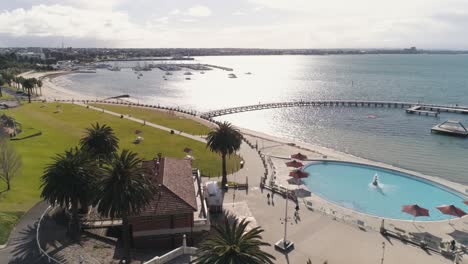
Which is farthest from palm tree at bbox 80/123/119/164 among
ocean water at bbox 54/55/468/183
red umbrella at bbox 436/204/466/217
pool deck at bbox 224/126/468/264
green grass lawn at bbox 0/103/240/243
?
ocean water at bbox 54/55/468/183

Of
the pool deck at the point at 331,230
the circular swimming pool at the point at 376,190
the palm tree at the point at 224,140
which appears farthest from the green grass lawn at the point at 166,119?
the pool deck at the point at 331,230

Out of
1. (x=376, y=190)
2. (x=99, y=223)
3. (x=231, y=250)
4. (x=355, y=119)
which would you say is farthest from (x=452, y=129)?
(x=231, y=250)

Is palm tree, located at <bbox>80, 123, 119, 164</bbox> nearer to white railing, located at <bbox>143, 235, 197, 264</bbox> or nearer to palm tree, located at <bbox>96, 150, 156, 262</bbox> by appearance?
palm tree, located at <bbox>96, 150, 156, 262</bbox>

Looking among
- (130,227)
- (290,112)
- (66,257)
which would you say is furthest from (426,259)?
(290,112)

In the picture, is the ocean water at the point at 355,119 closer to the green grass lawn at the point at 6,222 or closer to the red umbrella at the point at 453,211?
the red umbrella at the point at 453,211

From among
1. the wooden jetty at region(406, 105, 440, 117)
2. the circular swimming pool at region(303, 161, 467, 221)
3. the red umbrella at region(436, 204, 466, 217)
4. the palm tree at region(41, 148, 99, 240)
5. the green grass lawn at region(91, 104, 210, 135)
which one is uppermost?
the palm tree at region(41, 148, 99, 240)

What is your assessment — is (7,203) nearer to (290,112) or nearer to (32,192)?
(32,192)
